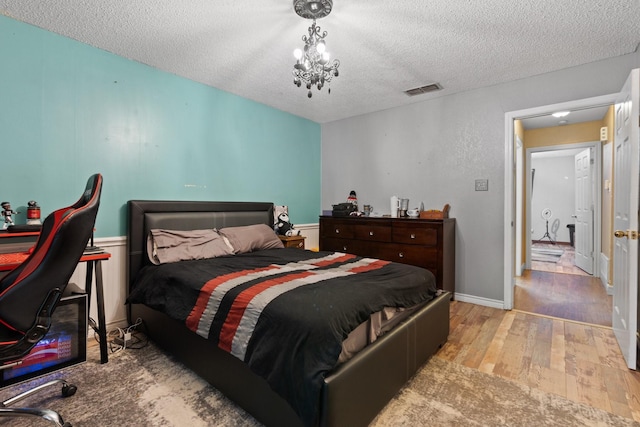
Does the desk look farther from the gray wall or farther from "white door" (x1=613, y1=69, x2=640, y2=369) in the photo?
"white door" (x1=613, y1=69, x2=640, y2=369)

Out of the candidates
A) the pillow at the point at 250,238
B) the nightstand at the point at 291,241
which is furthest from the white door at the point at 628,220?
the nightstand at the point at 291,241

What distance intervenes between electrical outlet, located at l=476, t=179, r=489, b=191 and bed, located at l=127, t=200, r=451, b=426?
1658mm

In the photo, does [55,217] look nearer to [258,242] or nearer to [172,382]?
→ [172,382]

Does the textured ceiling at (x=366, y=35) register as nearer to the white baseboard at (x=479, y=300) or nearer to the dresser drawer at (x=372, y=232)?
the dresser drawer at (x=372, y=232)

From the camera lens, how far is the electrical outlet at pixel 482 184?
3439mm

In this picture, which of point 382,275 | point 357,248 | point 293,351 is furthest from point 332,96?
point 293,351

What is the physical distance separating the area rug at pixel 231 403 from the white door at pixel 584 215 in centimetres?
428

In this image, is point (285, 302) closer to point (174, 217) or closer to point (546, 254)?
point (174, 217)

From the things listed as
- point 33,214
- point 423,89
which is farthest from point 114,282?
point 423,89

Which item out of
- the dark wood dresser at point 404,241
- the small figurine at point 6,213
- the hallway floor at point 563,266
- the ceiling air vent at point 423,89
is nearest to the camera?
the small figurine at point 6,213

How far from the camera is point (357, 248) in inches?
155

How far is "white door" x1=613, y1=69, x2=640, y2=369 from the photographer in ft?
6.80

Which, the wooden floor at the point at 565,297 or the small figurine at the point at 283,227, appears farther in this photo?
the small figurine at the point at 283,227

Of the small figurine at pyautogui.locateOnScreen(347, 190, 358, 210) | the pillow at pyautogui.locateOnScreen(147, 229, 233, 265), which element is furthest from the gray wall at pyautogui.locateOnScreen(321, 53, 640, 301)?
the pillow at pyautogui.locateOnScreen(147, 229, 233, 265)
